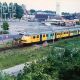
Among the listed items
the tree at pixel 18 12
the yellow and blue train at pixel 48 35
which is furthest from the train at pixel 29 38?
the tree at pixel 18 12

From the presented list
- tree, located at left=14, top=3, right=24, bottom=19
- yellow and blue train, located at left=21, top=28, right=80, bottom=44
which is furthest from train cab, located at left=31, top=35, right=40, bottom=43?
tree, located at left=14, top=3, right=24, bottom=19

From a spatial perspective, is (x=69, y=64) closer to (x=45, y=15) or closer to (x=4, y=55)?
(x=4, y=55)

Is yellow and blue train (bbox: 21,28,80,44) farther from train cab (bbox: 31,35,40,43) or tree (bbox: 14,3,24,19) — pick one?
tree (bbox: 14,3,24,19)

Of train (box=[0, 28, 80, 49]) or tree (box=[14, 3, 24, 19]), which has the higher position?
tree (box=[14, 3, 24, 19])

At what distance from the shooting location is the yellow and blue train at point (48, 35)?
39688mm

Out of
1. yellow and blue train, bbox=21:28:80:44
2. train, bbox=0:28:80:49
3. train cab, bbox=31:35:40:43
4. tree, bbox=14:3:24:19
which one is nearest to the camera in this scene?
train, bbox=0:28:80:49

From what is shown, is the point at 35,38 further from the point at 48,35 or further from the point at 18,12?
the point at 18,12

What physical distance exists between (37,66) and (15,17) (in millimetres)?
96070

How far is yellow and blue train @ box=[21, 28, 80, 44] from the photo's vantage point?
39.7 meters

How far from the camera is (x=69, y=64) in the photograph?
766 inches

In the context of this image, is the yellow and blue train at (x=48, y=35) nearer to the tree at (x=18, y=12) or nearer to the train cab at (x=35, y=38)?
the train cab at (x=35, y=38)

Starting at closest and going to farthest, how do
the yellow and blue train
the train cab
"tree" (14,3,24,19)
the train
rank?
the train → the yellow and blue train → the train cab → "tree" (14,3,24,19)

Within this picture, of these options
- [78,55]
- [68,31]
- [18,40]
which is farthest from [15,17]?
[78,55]

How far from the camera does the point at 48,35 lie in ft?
146
